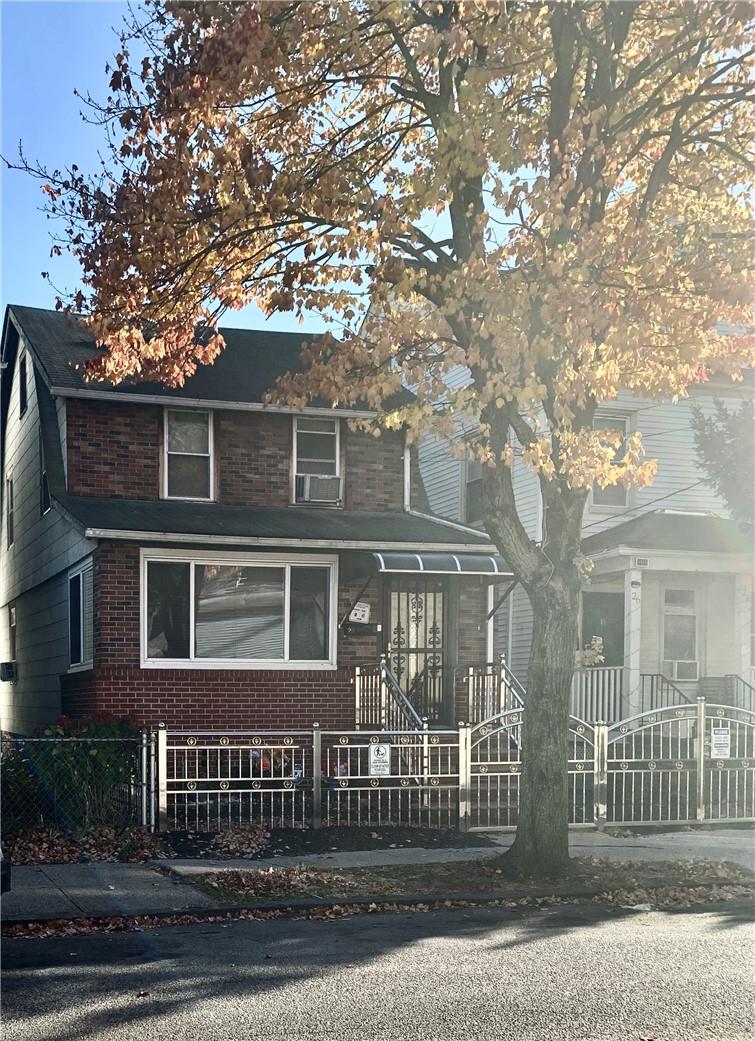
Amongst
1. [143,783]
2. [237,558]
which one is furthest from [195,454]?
[143,783]

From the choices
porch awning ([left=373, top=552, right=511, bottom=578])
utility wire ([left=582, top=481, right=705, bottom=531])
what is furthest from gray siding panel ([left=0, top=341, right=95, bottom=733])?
utility wire ([left=582, top=481, right=705, bottom=531])

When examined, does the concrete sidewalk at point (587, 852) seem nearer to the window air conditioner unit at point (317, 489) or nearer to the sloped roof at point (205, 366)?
the window air conditioner unit at point (317, 489)

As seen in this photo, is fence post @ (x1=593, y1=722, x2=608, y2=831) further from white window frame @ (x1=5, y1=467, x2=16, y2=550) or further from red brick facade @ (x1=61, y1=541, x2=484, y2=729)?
white window frame @ (x1=5, y1=467, x2=16, y2=550)

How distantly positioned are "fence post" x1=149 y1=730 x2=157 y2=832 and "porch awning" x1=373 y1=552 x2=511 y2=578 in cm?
572

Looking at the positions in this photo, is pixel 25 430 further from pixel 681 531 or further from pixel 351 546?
pixel 681 531

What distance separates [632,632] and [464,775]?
788 cm

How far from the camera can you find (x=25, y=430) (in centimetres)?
2475

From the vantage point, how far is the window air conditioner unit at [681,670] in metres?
23.6

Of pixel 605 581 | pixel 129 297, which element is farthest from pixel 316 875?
pixel 605 581

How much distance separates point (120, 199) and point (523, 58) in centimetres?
455

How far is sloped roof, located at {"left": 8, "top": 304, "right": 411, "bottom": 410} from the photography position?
19.9m

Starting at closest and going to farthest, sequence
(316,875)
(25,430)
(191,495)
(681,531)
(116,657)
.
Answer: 1. (316,875)
2. (116,657)
3. (191,495)
4. (681,531)
5. (25,430)

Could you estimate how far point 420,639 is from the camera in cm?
2081

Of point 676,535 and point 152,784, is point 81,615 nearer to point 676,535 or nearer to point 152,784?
point 152,784
